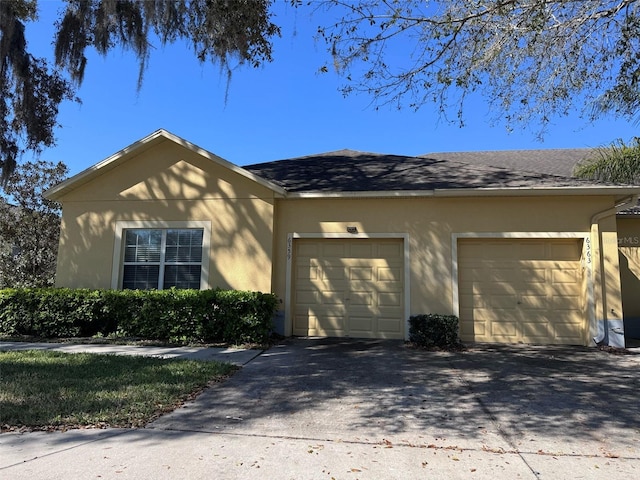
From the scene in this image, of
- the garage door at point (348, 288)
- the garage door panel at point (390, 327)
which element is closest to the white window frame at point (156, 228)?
the garage door at point (348, 288)

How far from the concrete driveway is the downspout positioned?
7.43ft

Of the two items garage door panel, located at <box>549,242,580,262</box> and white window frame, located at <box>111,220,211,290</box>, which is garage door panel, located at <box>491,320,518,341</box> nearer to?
garage door panel, located at <box>549,242,580,262</box>

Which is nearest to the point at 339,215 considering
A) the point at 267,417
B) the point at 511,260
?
the point at 511,260

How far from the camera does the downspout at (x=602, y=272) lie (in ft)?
30.9

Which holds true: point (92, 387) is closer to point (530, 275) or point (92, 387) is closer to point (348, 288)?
point (348, 288)

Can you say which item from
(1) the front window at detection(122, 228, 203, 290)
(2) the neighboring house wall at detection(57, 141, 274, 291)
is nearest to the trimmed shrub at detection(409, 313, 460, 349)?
(2) the neighboring house wall at detection(57, 141, 274, 291)

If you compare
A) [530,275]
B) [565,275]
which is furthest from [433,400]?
[565,275]

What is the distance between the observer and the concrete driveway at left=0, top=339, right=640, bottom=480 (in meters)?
3.65

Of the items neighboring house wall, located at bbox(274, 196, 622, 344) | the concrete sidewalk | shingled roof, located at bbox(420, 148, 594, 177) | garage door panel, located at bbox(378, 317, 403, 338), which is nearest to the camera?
the concrete sidewalk

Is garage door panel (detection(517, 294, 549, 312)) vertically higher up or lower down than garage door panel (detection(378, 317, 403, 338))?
higher up

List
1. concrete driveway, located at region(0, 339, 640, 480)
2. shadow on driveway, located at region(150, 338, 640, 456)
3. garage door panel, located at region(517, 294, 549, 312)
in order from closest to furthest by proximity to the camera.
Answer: concrete driveway, located at region(0, 339, 640, 480) → shadow on driveway, located at region(150, 338, 640, 456) → garage door panel, located at region(517, 294, 549, 312)

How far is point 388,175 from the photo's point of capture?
11.6 metres

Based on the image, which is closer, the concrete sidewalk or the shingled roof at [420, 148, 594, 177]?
the concrete sidewalk

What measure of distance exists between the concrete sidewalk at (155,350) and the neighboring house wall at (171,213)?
2068mm
